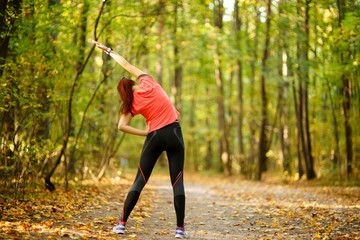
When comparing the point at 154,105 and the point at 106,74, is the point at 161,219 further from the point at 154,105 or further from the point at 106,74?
the point at 106,74

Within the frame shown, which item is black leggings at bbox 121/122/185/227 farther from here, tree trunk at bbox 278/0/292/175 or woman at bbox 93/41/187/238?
tree trunk at bbox 278/0/292/175

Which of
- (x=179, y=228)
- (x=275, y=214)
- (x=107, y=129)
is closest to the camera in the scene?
(x=179, y=228)

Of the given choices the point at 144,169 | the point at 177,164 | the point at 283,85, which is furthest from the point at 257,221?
the point at 283,85

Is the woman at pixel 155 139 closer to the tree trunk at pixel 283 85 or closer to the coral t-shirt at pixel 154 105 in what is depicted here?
the coral t-shirt at pixel 154 105

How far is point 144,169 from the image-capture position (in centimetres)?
424

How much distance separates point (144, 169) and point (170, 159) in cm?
35

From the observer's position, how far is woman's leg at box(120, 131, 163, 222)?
13.8 ft

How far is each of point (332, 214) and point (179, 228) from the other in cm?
319

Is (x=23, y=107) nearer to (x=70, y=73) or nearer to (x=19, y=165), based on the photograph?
(x=19, y=165)

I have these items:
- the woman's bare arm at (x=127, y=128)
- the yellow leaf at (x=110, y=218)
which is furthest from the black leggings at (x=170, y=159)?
the yellow leaf at (x=110, y=218)

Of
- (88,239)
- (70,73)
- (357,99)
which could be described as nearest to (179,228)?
(88,239)

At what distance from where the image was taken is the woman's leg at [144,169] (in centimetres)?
420

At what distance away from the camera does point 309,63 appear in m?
13.3

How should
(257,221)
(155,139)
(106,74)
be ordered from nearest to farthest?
(155,139) → (257,221) → (106,74)
